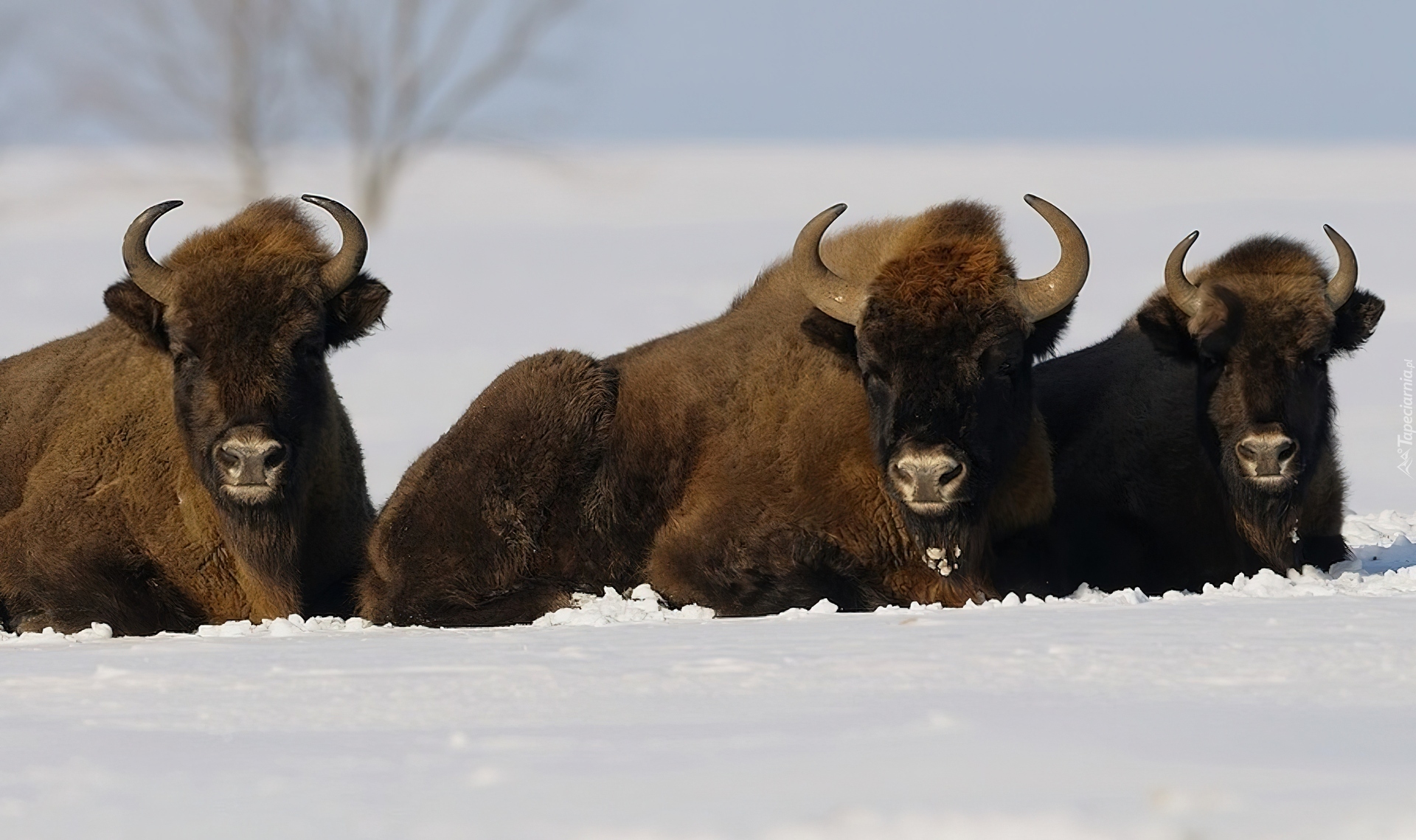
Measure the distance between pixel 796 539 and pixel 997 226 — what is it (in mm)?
1690

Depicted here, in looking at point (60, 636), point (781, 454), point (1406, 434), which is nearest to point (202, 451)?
point (60, 636)

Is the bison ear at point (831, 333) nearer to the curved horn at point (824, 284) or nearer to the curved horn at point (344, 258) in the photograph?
the curved horn at point (824, 284)

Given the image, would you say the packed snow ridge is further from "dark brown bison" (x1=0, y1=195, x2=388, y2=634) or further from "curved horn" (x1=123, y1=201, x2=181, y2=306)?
"curved horn" (x1=123, y1=201, x2=181, y2=306)

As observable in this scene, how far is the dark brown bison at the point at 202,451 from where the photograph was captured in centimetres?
840

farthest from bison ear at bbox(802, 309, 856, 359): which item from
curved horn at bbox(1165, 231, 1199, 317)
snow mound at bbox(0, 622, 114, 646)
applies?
snow mound at bbox(0, 622, 114, 646)

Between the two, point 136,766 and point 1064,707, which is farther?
point 1064,707

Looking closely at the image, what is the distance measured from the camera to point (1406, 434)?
1759 cm

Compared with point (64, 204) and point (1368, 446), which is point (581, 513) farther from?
point (64, 204)

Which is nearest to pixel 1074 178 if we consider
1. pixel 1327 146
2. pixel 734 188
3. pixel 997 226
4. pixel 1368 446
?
pixel 734 188

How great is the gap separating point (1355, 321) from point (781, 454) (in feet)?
9.52

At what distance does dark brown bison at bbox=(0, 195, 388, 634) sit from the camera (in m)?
8.40

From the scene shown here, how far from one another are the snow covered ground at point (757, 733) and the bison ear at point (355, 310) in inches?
104

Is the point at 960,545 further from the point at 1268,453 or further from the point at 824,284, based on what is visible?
the point at 1268,453

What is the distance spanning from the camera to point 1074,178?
4922 centimetres
